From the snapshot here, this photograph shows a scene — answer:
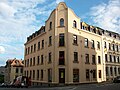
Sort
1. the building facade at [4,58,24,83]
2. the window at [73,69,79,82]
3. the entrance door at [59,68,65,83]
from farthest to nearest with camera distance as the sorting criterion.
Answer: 1. the building facade at [4,58,24,83]
2. the window at [73,69,79,82]
3. the entrance door at [59,68,65,83]

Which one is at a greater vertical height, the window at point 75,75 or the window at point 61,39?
the window at point 61,39

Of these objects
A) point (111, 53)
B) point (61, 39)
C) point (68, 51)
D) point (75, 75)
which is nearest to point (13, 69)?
point (111, 53)

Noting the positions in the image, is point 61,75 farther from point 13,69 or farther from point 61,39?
point 13,69

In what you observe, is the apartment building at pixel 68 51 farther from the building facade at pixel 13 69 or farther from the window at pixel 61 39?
the building facade at pixel 13 69

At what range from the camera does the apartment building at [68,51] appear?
1388 inches

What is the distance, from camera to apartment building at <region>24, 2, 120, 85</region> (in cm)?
3525

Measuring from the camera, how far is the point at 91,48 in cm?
4156

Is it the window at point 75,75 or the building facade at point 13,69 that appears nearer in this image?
the window at point 75,75

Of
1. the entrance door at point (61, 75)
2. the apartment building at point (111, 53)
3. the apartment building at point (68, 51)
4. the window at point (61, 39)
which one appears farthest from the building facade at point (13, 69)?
the entrance door at point (61, 75)

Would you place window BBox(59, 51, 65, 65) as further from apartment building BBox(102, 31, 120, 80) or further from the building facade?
Result: the building facade

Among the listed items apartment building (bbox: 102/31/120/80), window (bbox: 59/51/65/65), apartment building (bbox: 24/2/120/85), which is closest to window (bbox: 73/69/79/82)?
apartment building (bbox: 24/2/120/85)

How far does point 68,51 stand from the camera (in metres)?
35.4

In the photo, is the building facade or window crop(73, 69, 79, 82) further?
the building facade

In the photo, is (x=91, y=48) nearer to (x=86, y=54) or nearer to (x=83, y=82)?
(x=86, y=54)
